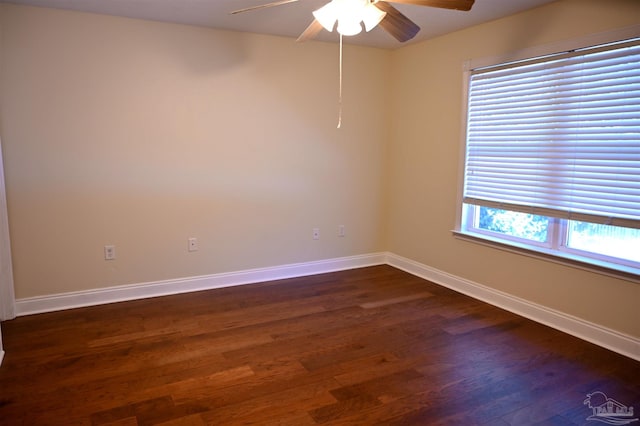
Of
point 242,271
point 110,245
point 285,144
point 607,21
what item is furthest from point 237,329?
point 607,21

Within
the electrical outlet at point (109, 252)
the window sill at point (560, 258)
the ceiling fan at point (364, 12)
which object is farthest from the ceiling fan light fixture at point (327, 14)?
the electrical outlet at point (109, 252)

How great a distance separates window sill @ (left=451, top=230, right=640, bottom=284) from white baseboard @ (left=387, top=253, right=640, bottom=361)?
1.29 ft

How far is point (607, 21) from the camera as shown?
9.23ft

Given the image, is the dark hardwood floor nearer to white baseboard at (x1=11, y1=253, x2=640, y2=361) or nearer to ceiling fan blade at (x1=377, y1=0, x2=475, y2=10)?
white baseboard at (x1=11, y1=253, x2=640, y2=361)

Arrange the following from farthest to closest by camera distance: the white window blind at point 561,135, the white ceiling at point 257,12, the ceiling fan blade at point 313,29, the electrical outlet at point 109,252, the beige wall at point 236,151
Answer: the electrical outlet at point 109,252, the beige wall at point 236,151, the white ceiling at point 257,12, the white window blind at point 561,135, the ceiling fan blade at point 313,29

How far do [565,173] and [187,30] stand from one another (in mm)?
3301

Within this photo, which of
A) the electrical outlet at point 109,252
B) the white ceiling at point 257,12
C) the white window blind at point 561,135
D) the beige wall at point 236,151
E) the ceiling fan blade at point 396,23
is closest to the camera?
the ceiling fan blade at point 396,23

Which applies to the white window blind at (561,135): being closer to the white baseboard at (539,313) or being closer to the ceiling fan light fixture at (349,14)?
the white baseboard at (539,313)

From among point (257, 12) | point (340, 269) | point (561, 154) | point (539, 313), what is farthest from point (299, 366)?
point (257, 12)

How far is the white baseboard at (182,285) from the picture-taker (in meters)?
3.51

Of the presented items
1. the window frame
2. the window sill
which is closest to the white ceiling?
the window frame

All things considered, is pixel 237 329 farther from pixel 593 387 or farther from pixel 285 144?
pixel 593 387

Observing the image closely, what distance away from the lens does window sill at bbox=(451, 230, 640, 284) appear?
2.83 metres

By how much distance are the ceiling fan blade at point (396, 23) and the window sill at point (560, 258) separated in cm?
200
